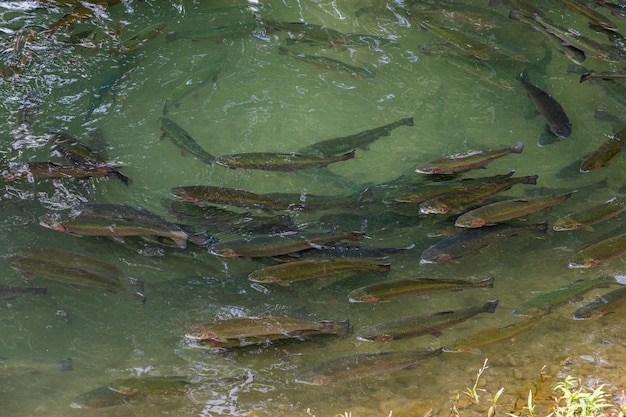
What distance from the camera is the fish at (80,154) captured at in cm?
497

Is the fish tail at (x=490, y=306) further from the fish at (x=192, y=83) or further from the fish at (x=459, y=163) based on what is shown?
the fish at (x=192, y=83)

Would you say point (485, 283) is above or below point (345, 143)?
below

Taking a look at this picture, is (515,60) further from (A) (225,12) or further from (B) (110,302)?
(B) (110,302)

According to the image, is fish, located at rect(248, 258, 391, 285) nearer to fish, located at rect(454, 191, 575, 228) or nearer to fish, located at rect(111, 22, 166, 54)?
fish, located at rect(454, 191, 575, 228)

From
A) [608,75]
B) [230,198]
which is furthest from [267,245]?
[608,75]

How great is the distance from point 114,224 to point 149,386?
1.26 meters

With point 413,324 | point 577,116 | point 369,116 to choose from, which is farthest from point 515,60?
point 413,324

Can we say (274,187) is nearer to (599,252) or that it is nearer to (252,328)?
(252,328)

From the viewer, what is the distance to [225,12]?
7238mm

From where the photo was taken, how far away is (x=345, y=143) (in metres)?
5.36

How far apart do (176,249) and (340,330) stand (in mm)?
1330

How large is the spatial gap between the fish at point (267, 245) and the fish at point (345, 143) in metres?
1.06

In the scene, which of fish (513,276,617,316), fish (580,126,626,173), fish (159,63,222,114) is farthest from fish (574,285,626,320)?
fish (159,63,222,114)

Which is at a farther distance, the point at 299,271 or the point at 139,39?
the point at 139,39
